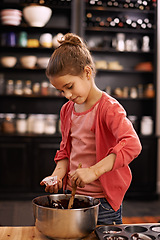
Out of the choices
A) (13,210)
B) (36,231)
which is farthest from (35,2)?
(36,231)

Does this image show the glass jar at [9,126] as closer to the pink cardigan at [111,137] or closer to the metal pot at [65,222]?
the pink cardigan at [111,137]

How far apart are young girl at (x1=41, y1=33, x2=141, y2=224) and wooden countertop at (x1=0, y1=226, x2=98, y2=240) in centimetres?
19

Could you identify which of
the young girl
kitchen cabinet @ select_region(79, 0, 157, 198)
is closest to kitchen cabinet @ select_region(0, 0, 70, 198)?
kitchen cabinet @ select_region(79, 0, 157, 198)

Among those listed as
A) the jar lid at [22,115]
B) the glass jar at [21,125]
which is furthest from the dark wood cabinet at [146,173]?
the jar lid at [22,115]

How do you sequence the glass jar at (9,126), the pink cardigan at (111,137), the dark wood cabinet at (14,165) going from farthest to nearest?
1. the glass jar at (9,126)
2. the dark wood cabinet at (14,165)
3. the pink cardigan at (111,137)

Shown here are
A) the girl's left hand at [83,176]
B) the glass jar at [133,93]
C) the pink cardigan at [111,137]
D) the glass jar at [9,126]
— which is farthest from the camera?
the glass jar at [133,93]

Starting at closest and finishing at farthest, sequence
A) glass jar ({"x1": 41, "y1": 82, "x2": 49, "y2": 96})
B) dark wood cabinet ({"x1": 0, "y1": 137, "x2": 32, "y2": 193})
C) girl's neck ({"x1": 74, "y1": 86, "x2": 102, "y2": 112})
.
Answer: girl's neck ({"x1": 74, "y1": 86, "x2": 102, "y2": 112}) → dark wood cabinet ({"x1": 0, "y1": 137, "x2": 32, "y2": 193}) → glass jar ({"x1": 41, "y1": 82, "x2": 49, "y2": 96})

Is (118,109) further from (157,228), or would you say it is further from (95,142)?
(157,228)

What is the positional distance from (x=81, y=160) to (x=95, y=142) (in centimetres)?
10

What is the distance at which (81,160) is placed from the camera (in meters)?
1.51

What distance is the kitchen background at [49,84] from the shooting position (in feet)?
14.1

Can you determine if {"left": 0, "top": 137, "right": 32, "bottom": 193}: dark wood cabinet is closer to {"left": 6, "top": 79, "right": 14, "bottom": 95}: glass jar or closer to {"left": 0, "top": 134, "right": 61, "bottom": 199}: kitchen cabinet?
{"left": 0, "top": 134, "right": 61, "bottom": 199}: kitchen cabinet

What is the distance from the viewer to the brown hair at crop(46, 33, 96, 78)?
131 cm

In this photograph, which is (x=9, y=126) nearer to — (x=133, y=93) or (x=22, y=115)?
(x=22, y=115)
